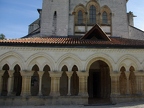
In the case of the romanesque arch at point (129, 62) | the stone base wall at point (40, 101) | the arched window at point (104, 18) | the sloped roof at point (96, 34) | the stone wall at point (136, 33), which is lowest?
the stone base wall at point (40, 101)

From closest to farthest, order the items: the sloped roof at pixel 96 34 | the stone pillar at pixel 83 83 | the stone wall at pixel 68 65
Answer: the stone wall at pixel 68 65, the stone pillar at pixel 83 83, the sloped roof at pixel 96 34

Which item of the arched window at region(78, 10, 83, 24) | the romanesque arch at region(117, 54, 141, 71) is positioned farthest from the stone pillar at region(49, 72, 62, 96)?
the arched window at region(78, 10, 83, 24)

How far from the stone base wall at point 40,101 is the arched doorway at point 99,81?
3.31m

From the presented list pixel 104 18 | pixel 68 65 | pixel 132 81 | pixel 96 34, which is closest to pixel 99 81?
pixel 132 81

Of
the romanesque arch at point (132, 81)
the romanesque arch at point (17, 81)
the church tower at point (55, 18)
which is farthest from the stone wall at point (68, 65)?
the church tower at point (55, 18)

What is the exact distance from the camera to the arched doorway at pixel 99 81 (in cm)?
1527

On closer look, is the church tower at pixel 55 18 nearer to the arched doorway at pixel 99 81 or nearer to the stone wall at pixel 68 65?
the arched doorway at pixel 99 81

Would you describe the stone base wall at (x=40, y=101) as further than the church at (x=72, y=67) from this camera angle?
No

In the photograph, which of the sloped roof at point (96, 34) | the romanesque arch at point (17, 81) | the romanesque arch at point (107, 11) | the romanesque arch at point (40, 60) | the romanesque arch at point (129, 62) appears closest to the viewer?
the romanesque arch at point (40, 60)

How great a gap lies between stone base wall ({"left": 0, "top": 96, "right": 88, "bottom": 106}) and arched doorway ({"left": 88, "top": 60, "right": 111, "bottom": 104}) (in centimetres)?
331

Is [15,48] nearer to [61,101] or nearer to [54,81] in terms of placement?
[54,81]

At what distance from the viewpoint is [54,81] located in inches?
497

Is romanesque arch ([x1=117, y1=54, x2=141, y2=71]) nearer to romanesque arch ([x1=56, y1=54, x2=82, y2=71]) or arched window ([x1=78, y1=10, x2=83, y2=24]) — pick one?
romanesque arch ([x1=56, y1=54, x2=82, y2=71])

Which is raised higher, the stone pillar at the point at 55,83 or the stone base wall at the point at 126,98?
the stone pillar at the point at 55,83
